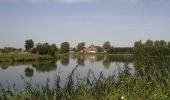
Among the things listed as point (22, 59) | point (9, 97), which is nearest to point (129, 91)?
point (9, 97)

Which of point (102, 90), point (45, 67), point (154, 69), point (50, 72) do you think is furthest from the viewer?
point (45, 67)

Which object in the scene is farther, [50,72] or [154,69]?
[50,72]

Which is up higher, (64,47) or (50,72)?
(64,47)

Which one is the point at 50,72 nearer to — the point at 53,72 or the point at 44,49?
the point at 53,72

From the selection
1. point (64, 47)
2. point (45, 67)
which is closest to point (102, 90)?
point (45, 67)

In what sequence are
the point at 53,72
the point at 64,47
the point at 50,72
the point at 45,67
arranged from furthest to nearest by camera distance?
1. the point at 64,47
2. the point at 45,67
3. the point at 50,72
4. the point at 53,72

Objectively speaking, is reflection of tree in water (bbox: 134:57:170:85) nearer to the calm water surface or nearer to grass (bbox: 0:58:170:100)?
grass (bbox: 0:58:170:100)

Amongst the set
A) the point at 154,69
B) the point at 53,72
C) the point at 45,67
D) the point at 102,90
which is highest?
the point at 154,69

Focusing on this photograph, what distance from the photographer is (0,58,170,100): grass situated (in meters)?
7.11

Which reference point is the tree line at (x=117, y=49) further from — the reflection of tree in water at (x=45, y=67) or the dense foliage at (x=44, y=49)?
the reflection of tree in water at (x=45, y=67)

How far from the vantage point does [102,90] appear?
8172 millimetres

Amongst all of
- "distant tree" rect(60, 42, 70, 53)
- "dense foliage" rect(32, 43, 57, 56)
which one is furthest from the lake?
"distant tree" rect(60, 42, 70, 53)

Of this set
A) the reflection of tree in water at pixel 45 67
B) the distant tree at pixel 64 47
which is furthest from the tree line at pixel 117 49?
the reflection of tree in water at pixel 45 67

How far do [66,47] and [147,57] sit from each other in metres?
140
